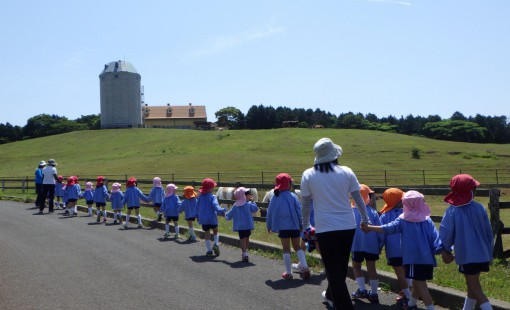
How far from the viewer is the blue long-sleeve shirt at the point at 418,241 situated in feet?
18.7

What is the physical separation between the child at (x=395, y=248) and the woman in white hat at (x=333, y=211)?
98 cm

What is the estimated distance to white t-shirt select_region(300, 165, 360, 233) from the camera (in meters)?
5.30

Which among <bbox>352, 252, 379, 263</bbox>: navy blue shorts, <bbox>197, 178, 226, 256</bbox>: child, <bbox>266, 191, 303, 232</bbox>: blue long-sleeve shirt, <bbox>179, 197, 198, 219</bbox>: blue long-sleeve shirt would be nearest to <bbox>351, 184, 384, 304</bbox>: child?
<bbox>352, 252, 379, 263</bbox>: navy blue shorts

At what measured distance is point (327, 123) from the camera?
139625 millimetres

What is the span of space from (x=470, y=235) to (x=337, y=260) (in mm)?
1410

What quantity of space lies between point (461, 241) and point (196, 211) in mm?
6419

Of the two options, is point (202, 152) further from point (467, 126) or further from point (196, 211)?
point (467, 126)

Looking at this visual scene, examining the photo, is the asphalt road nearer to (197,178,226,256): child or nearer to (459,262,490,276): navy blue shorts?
(197,178,226,256): child

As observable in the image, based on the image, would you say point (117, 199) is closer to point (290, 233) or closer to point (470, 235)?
point (290, 233)

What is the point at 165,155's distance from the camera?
220 ft

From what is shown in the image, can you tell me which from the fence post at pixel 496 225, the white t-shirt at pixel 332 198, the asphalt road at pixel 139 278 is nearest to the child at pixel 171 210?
the asphalt road at pixel 139 278

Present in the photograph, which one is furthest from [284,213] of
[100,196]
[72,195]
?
[72,195]

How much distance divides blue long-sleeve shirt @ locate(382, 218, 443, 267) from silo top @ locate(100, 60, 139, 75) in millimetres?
118484

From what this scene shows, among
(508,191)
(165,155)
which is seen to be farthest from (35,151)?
(508,191)
